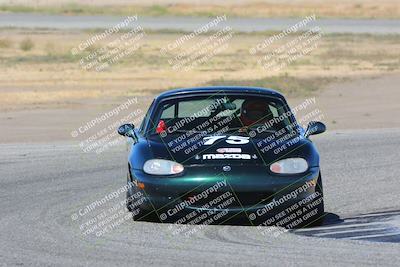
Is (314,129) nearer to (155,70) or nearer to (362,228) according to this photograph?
(362,228)

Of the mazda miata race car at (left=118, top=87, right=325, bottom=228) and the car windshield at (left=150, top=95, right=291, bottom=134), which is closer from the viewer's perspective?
the mazda miata race car at (left=118, top=87, right=325, bottom=228)

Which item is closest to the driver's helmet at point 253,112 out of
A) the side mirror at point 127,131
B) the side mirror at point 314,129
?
the side mirror at point 314,129

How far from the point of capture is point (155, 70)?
3941 cm

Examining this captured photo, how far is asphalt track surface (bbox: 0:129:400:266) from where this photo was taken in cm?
934

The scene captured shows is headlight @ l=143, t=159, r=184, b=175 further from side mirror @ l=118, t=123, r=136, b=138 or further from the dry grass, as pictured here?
the dry grass

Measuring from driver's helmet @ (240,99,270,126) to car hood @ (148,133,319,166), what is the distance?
2.20 ft

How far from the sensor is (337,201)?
534 inches

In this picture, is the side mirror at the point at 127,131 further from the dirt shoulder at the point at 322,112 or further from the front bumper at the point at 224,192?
the dirt shoulder at the point at 322,112

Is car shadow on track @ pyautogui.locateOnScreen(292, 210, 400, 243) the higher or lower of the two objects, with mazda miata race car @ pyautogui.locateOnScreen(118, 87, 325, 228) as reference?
lower

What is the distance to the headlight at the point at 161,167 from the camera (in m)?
11.1

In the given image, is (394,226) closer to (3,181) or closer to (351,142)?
(3,181)

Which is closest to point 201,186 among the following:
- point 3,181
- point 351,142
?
point 3,181

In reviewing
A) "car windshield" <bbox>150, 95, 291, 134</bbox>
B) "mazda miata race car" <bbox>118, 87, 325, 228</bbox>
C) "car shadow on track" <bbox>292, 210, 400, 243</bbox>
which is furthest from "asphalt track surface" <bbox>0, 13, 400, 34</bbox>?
"mazda miata race car" <bbox>118, 87, 325, 228</bbox>

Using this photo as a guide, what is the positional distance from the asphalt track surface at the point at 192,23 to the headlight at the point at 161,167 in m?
50.1
